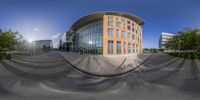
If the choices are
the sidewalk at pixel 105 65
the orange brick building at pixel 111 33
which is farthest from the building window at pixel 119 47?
the sidewalk at pixel 105 65

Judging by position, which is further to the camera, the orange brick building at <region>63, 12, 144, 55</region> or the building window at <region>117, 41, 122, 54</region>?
the building window at <region>117, 41, 122, 54</region>

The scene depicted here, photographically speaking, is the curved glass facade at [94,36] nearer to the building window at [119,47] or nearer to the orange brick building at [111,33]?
the orange brick building at [111,33]

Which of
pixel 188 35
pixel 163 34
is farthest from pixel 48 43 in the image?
pixel 188 35

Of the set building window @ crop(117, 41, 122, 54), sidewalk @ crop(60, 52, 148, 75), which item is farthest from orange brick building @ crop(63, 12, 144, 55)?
sidewalk @ crop(60, 52, 148, 75)

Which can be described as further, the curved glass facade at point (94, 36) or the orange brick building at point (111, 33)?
the curved glass facade at point (94, 36)

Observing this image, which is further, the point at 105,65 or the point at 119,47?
the point at 119,47

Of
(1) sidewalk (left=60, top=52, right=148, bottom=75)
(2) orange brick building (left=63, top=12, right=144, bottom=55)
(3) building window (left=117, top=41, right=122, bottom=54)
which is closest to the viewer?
(1) sidewalk (left=60, top=52, right=148, bottom=75)

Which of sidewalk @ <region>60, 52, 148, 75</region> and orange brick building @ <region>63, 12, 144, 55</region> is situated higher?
orange brick building @ <region>63, 12, 144, 55</region>

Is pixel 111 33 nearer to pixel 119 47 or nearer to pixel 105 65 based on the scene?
pixel 119 47

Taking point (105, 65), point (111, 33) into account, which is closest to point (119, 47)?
point (111, 33)

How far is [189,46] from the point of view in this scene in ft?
63.9

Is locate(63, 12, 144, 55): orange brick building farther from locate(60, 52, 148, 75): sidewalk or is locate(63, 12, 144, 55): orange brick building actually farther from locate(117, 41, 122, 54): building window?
locate(60, 52, 148, 75): sidewalk

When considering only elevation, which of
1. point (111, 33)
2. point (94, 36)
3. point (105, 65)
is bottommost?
point (105, 65)

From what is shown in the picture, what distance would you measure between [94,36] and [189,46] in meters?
22.9
